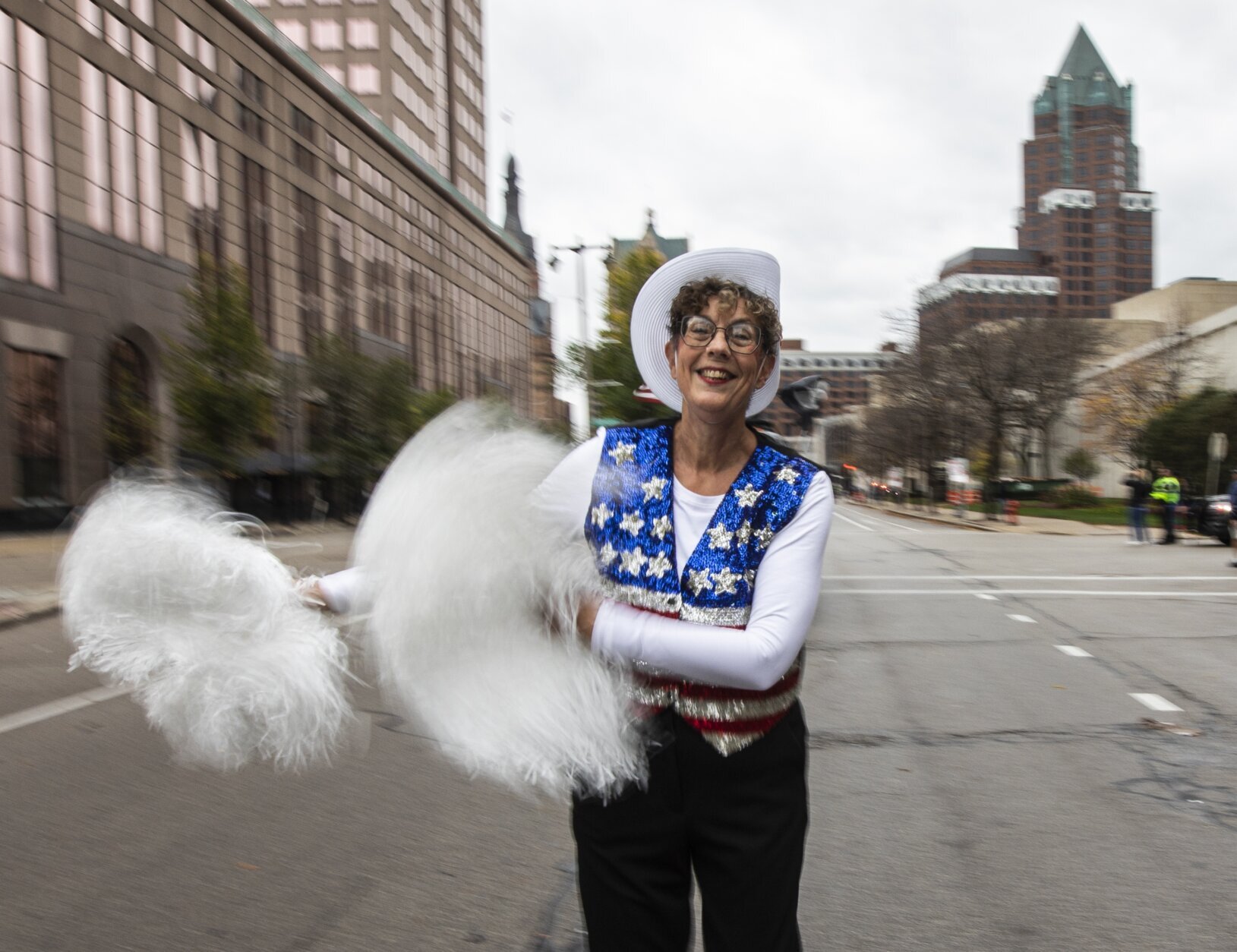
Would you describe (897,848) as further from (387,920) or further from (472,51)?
(472,51)

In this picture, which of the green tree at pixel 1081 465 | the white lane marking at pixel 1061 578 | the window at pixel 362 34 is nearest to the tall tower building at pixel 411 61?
the window at pixel 362 34

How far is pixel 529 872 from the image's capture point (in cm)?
408

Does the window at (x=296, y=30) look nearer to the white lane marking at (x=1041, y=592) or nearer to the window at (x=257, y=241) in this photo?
the window at (x=257, y=241)

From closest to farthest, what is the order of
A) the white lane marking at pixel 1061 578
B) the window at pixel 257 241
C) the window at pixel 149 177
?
the white lane marking at pixel 1061 578 → the window at pixel 149 177 → the window at pixel 257 241

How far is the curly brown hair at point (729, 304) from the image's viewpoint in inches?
80.3

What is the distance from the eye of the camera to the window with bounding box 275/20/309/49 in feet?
191

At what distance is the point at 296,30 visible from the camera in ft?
192

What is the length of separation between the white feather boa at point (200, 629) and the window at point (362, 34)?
61.3 meters

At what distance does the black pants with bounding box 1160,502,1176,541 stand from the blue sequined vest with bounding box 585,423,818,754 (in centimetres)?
2570

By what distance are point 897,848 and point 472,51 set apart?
77.5 meters

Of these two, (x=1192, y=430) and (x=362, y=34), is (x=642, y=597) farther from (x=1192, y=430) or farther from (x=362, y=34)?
(x=362, y=34)

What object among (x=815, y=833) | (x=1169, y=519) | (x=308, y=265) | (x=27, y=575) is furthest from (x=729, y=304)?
(x=308, y=265)

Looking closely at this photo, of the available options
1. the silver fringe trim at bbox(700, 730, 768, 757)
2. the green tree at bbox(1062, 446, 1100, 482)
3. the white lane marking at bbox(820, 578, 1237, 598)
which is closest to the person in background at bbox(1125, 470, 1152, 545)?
the white lane marking at bbox(820, 578, 1237, 598)

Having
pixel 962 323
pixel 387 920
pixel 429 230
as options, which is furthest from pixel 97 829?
pixel 429 230
